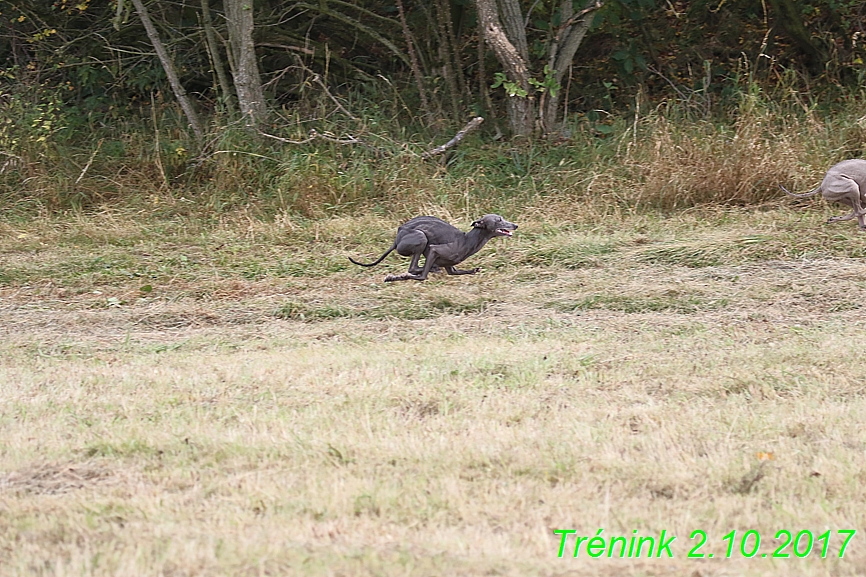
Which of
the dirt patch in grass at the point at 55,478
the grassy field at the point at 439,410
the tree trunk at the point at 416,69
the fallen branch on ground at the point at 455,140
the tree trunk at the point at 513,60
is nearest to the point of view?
the grassy field at the point at 439,410

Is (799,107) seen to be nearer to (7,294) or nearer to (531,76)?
(531,76)

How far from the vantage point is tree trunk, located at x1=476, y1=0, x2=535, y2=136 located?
10289 millimetres

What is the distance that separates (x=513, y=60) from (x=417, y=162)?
1.55 m

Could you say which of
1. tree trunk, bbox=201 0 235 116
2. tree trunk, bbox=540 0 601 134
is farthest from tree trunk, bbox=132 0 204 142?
tree trunk, bbox=540 0 601 134

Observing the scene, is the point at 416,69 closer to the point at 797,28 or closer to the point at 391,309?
the point at 797,28

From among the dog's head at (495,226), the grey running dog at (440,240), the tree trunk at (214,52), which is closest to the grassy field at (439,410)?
the grey running dog at (440,240)

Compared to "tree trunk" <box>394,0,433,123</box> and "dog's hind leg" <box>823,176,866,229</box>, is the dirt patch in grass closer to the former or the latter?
"dog's hind leg" <box>823,176,866,229</box>

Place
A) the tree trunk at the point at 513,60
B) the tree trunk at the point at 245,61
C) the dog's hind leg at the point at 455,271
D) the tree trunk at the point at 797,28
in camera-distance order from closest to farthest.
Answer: the dog's hind leg at the point at 455,271 → the tree trunk at the point at 513,60 → the tree trunk at the point at 245,61 → the tree trunk at the point at 797,28

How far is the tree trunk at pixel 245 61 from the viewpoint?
34.4 feet

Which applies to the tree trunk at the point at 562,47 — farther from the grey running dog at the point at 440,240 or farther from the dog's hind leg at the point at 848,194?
the grey running dog at the point at 440,240

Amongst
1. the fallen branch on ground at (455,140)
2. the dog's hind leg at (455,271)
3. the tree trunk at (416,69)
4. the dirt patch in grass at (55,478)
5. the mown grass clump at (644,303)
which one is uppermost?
the tree trunk at (416,69)

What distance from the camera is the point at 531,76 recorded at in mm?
10625

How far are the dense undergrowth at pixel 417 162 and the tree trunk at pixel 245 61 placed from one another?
0.24m

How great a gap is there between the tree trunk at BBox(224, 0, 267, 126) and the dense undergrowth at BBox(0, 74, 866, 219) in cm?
24
